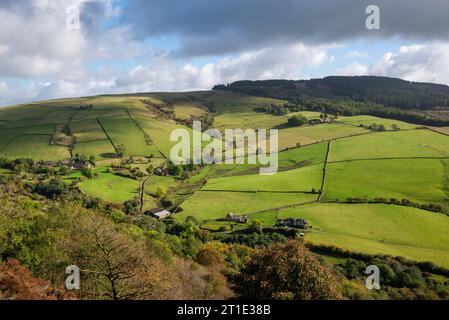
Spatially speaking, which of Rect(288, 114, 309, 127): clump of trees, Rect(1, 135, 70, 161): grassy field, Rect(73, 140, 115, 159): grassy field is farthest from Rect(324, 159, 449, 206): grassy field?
Rect(1, 135, 70, 161): grassy field

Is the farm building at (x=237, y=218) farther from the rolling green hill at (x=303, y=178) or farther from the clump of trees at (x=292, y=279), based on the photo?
the clump of trees at (x=292, y=279)

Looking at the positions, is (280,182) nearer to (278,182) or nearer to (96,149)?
(278,182)

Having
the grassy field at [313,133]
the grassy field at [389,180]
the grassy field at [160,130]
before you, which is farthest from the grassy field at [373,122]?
the grassy field at [160,130]

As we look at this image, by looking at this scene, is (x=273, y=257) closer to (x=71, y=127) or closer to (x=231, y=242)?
(x=231, y=242)

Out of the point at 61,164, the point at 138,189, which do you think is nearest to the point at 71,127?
the point at 61,164
